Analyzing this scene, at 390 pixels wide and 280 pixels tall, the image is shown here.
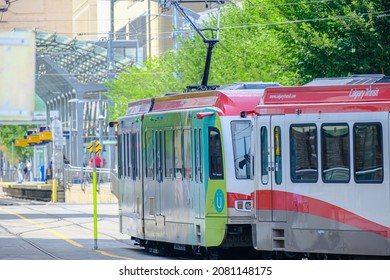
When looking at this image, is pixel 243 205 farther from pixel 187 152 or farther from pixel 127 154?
pixel 127 154

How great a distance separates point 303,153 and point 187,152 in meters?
3.76

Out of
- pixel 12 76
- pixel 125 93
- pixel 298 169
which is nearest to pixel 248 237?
pixel 298 169

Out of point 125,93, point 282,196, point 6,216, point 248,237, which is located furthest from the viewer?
point 125,93

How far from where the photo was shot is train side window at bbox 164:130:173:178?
24.6 meters

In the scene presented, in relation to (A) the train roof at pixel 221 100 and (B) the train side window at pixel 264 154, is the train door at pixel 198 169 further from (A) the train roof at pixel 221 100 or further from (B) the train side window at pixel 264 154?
(B) the train side window at pixel 264 154

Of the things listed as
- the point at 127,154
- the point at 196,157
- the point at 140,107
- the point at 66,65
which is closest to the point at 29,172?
the point at 66,65

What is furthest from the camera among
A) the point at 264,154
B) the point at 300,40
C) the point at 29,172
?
the point at 29,172

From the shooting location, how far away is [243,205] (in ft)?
73.1

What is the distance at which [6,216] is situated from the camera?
4441cm

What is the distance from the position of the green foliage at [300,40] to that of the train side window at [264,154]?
1155 cm

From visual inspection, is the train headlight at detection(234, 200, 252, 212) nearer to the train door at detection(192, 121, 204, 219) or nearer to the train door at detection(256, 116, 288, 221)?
the train door at detection(192, 121, 204, 219)

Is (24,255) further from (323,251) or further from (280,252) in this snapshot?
(323,251)

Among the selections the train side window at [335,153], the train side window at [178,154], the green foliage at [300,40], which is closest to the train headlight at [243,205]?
the train side window at [178,154]
